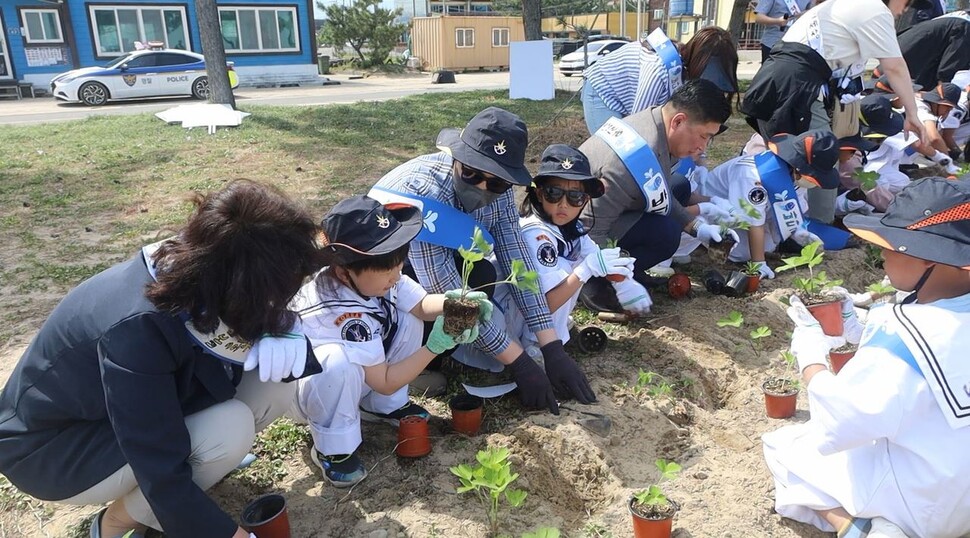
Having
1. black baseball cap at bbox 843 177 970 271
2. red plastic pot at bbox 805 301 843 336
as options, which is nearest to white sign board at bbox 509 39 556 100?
red plastic pot at bbox 805 301 843 336

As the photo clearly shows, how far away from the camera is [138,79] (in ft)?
51.7

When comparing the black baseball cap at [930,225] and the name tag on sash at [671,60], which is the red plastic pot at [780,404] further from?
the name tag on sash at [671,60]

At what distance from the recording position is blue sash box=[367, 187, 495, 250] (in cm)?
270

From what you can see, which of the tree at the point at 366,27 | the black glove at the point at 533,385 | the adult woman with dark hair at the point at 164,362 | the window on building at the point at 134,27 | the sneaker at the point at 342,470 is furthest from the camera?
the tree at the point at 366,27

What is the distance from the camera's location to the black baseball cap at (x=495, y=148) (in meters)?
2.63

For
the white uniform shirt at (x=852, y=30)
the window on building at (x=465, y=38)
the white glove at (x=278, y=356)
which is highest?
the window on building at (x=465, y=38)

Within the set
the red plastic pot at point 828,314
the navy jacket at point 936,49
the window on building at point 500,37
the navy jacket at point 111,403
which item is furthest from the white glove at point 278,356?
the window on building at point 500,37

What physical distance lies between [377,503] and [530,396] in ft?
2.43

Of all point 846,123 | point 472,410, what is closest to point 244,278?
point 472,410

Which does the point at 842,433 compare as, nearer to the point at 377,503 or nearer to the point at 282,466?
the point at 377,503

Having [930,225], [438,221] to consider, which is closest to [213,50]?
[438,221]

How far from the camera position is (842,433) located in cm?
174

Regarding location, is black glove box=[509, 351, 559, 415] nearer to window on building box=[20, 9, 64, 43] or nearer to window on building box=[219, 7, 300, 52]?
window on building box=[219, 7, 300, 52]

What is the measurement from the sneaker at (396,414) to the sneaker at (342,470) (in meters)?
0.31
